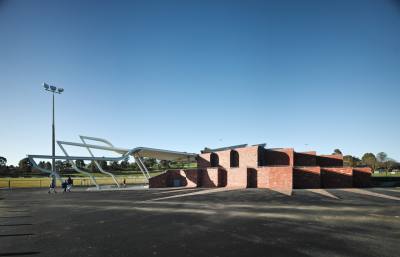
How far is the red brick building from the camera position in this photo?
31375 millimetres

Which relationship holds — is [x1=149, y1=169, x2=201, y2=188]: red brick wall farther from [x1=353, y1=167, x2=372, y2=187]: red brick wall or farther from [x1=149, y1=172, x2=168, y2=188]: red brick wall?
[x1=353, y1=167, x2=372, y2=187]: red brick wall

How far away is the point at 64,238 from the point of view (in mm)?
11211

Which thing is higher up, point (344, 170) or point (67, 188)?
point (344, 170)

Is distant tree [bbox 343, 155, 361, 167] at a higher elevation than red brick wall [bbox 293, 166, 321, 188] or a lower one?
lower

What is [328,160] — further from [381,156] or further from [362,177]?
[381,156]

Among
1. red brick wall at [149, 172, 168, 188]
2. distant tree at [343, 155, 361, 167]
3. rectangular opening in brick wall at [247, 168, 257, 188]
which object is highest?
rectangular opening in brick wall at [247, 168, 257, 188]

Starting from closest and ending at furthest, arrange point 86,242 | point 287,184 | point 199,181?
point 86,242, point 287,184, point 199,181

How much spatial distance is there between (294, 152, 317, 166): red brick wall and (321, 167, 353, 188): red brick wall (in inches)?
287

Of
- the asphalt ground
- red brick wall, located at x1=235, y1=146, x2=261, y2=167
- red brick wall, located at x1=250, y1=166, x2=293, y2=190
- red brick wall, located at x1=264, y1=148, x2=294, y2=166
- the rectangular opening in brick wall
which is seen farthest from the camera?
red brick wall, located at x1=264, y1=148, x2=294, y2=166

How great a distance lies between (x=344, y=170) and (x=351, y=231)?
22.4 m

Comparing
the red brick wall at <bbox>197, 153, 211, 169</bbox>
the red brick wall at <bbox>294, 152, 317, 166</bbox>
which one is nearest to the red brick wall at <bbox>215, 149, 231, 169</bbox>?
the red brick wall at <bbox>197, 153, 211, 169</bbox>

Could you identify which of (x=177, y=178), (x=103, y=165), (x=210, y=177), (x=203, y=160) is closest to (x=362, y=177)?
(x=210, y=177)

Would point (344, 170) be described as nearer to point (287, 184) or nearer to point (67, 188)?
point (287, 184)

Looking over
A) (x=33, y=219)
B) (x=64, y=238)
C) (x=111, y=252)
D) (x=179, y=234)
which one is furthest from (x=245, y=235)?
(x=33, y=219)
